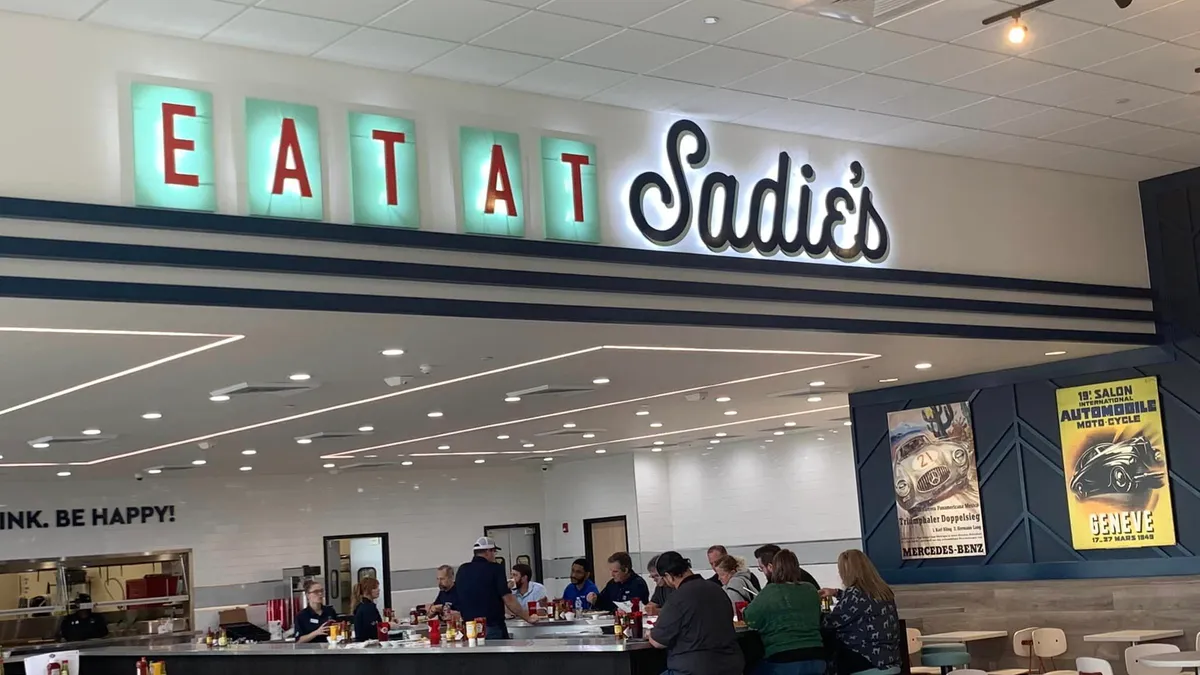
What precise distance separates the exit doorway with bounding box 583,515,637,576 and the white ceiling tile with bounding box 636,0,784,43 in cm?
1382

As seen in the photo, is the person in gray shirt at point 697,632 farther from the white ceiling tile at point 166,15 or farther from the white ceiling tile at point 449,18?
the white ceiling tile at point 166,15

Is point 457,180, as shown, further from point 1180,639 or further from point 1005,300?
point 1180,639

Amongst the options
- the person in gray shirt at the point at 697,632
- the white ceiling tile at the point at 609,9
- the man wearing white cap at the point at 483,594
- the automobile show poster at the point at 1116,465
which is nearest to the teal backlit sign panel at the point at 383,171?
the white ceiling tile at the point at 609,9

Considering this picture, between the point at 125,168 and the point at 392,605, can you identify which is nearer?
the point at 125,168

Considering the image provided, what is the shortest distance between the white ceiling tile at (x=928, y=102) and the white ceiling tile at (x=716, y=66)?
1171mm

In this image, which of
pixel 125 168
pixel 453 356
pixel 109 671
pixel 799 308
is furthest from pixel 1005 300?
pixel 109 671

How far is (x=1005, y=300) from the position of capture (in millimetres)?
9336

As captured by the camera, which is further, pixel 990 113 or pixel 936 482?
pixel 936 482

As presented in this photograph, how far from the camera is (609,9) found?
6.14 m

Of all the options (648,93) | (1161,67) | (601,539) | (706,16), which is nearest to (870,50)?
(706,16)

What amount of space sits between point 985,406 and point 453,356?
544 centimetres

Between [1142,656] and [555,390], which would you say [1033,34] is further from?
[555,390]

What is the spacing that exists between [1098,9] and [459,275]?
3.45 metres

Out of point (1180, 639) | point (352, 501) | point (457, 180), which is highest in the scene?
point (457, 180)
